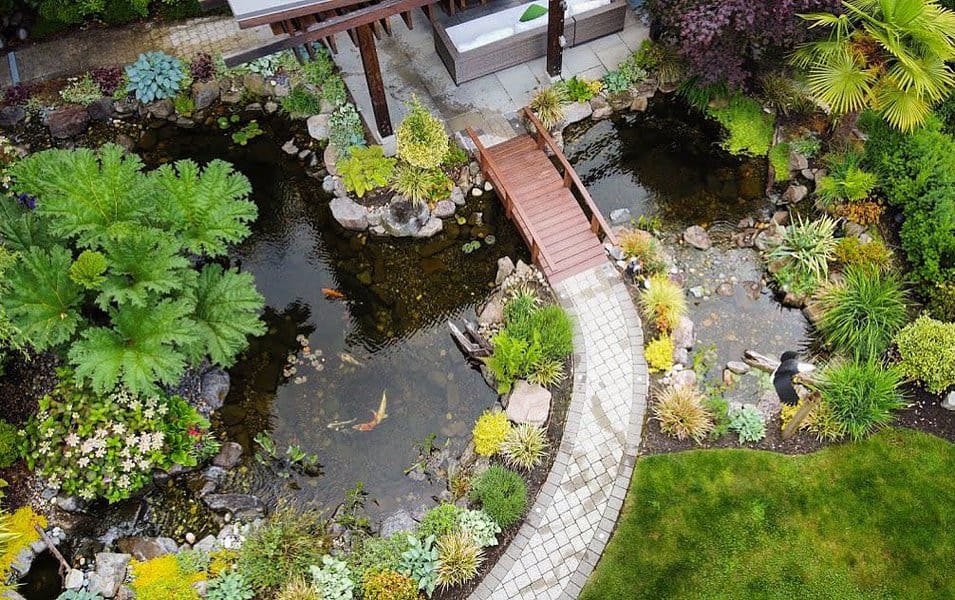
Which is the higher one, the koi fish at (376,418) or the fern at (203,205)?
the fern at (203,205)

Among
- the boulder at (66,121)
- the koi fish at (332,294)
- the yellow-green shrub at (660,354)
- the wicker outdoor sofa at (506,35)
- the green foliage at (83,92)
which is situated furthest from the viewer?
the green foliage at (83,92)

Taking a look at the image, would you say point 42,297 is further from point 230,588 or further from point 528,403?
point 528,403

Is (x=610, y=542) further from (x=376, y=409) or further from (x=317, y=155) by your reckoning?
(x=317, y=155)

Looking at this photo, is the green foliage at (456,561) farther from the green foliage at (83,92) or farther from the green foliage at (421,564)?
the green foliage at (83,92)

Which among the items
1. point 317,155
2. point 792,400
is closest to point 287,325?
point 317,155

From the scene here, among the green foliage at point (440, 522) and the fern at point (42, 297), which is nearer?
the fern at point (42, 297)

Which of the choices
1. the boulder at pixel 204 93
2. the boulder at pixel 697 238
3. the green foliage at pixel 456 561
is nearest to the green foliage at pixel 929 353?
the boulder at pixel 697 238

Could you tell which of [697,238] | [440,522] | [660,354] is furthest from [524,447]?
[697,238]

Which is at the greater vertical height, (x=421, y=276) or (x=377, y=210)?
(x=377, y=210)
